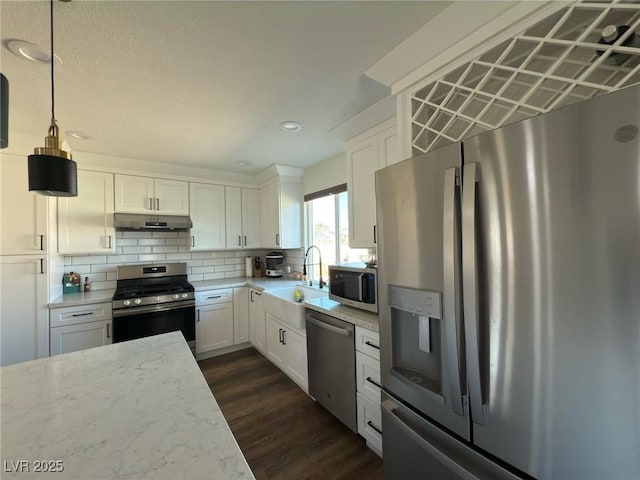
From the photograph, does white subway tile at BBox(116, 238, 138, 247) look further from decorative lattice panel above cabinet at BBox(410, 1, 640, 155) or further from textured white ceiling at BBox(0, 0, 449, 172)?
decorative lattice panel above cabinet at BBox(410, 1, 640, 155)

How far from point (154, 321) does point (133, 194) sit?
1462 mm

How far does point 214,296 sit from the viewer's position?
322 cm

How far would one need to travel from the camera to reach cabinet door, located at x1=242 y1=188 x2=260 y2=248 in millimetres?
3742

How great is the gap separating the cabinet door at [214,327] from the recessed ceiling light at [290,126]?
227 cm

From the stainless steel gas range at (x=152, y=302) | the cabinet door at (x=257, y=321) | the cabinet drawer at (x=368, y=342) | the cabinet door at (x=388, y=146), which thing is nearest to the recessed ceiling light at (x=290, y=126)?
the cabinet door at (x=388, y=146)

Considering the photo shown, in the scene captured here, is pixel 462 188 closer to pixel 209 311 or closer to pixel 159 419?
pixel 159 419

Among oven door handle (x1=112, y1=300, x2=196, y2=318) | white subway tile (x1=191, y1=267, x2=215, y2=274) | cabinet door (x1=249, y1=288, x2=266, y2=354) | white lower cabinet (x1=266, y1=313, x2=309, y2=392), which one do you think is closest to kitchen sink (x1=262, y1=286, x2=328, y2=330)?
white lower cabinet (x1=266, y1=313, x2=309, y2=392)

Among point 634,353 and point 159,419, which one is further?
point 159,419

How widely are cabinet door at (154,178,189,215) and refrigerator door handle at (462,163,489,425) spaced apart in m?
3.25

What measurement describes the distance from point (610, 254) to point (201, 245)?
11.6 ft

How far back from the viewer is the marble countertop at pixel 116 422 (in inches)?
23.3

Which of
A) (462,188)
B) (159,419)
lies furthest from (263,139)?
(159,419)

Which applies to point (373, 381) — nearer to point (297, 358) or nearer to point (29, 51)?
point (297, 358)

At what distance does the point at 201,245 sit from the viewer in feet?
11.1
